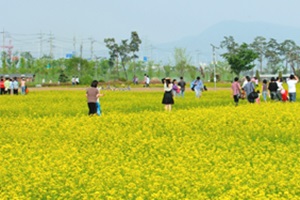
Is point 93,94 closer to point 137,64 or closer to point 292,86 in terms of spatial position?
point 292,86

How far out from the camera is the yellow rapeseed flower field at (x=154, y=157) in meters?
11.6

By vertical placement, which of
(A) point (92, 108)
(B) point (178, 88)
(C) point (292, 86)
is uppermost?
(C) point (292, 86)

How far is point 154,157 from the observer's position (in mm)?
15570

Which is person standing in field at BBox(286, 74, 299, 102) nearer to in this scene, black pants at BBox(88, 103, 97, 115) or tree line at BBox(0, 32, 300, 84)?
black pants at BBox(88, 103, 97, 115)

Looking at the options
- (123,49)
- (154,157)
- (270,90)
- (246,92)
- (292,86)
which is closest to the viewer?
(154,157)

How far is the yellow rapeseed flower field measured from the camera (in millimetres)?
11648

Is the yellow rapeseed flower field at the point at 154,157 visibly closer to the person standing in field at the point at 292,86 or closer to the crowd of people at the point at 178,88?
the crowd of people at the point at 178,88

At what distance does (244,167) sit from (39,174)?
159 inches

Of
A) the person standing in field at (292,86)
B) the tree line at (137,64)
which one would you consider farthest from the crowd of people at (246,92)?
the tree line at (137,64)

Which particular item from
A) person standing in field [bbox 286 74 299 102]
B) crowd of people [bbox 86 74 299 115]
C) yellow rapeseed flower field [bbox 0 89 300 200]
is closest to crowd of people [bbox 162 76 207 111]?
crowd of people [bbox 86 74 299 115]

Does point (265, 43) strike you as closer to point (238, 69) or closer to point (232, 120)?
point (238, 69)

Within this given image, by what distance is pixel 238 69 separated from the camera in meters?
108

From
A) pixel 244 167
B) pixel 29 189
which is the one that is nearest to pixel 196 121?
pixel 244 167

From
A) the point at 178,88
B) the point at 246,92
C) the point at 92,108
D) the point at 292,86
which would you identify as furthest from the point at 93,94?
the point at 178,88
